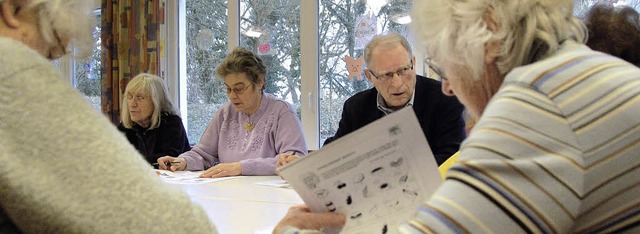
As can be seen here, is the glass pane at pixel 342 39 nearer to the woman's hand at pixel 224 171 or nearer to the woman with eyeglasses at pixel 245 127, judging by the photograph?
the woman with eyeglasses at pixel 245 127

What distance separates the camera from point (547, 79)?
0.72 m

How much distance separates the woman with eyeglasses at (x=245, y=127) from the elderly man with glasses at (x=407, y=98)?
432 millimetres

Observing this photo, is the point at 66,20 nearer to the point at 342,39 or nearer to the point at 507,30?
the point at 507,30

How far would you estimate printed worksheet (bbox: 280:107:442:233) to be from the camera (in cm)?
96

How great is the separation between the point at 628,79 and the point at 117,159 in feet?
2.10

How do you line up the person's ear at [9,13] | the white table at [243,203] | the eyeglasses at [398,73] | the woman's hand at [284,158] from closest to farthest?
1. the person's ear at [9,13]
2. the white table at [243,203]
3. the eyeglasses at [398,73]
4. the woman's hand at [284,158]

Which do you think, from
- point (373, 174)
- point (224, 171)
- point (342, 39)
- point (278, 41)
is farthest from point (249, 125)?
point (373, 174)

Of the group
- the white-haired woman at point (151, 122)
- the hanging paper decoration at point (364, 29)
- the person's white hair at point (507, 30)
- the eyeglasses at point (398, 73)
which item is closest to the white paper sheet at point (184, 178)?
the white-haired woman at point (151, 122)

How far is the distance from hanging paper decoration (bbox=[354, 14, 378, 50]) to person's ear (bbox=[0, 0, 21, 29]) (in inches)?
115

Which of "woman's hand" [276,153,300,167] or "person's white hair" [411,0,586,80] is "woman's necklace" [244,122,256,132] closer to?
"woman's hand" [276,153,300,167]

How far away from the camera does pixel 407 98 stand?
243 centimetres

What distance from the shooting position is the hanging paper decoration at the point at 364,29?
3.54 meters

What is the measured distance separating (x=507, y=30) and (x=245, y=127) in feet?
7.30

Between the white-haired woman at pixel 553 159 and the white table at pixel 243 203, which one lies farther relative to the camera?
the white table at pixel 243 203
